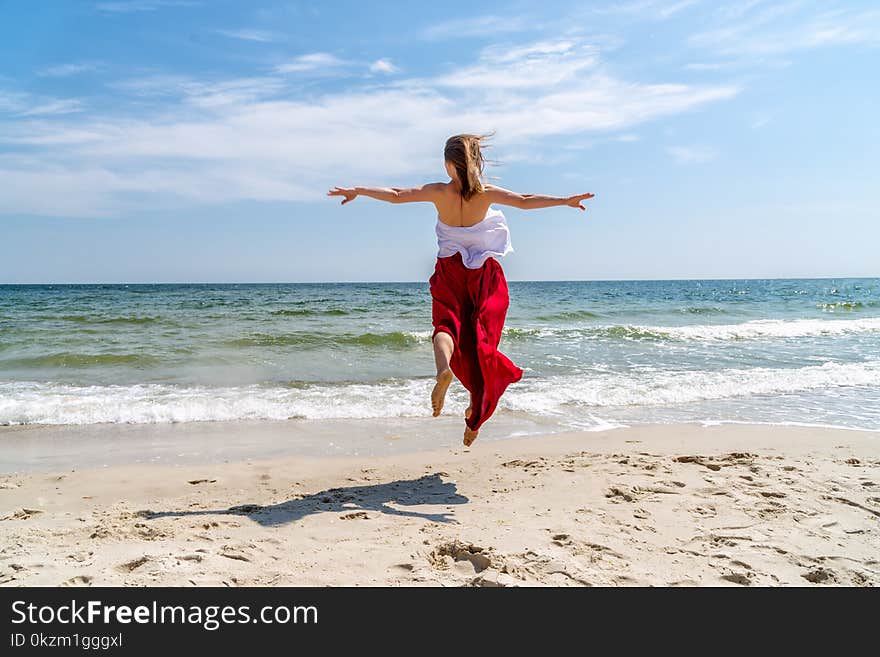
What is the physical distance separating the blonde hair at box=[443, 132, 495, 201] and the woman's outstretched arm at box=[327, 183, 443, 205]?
192 millimetres

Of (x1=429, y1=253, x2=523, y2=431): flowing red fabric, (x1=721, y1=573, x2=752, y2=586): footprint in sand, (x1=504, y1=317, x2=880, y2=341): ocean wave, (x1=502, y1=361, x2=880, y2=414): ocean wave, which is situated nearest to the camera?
(x1=721, y1=573, x2=752, y2=586): footprint in sand

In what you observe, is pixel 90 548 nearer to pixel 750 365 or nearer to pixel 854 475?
pixel 854 475

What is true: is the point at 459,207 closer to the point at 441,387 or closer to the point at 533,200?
the point at 533,200

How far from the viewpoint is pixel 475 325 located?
15.3 ft

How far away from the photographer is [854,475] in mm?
4926

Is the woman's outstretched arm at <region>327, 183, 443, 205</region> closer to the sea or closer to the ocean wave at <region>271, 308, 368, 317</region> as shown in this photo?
the sea

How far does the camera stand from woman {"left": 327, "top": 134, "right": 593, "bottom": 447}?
4.40m

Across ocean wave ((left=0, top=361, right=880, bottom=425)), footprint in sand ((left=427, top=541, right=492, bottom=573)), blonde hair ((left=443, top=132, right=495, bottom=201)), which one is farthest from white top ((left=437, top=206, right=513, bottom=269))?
ocean wave ((left=0, top=361, right=880, bottom=425))

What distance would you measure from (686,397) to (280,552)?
6.83m

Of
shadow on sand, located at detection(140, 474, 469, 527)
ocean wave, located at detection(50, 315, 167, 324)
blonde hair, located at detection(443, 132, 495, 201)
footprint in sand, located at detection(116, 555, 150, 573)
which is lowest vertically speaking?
shadow on sand, located at detection(140, 474, 469, 527)

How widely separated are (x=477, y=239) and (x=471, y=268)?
0.72ft

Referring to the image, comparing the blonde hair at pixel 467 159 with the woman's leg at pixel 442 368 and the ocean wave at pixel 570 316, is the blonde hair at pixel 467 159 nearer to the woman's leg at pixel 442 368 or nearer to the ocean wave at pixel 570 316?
the woman's leg at pixel 442 368

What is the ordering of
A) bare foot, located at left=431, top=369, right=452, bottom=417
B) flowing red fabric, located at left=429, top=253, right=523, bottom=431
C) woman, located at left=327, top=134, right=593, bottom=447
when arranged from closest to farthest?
bare foot, located at left=431, top=369, right=452, bottom=417
woman, located at left=327, top=134, right=593, bottom=447
flowing red fabric, located at left=429, top=253, right=523, bottom=431
